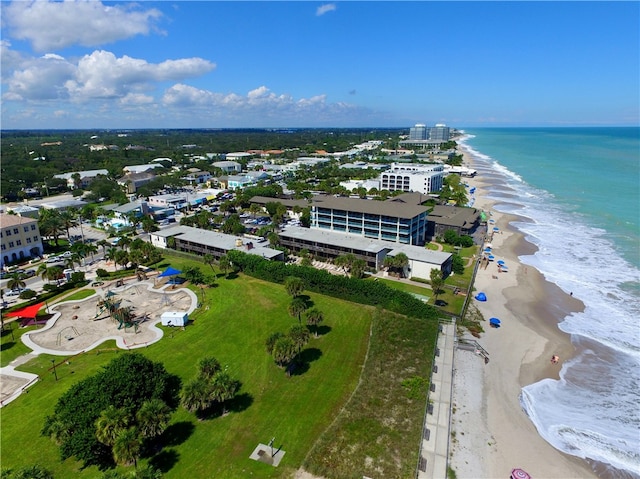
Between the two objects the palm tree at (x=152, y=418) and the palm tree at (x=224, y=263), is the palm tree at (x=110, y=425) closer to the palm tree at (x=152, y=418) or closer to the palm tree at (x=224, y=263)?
the palm tree at (x=152, y=418)

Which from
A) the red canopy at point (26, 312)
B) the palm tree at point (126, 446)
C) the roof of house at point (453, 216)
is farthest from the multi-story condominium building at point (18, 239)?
the roof of house at point (453, 216)

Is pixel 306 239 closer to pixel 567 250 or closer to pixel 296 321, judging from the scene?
pixel 296 321

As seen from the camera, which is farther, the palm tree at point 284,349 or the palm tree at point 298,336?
the palm tree at point 298,336

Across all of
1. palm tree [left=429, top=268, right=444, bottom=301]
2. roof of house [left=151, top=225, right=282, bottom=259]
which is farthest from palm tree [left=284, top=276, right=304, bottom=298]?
palm tree [left=429, top=268, right=444, bottom=301]

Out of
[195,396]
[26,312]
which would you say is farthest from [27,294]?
[195,396]

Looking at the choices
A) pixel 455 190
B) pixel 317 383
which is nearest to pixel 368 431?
pixel 317 383

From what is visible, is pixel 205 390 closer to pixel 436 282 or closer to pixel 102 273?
pixel 436 282

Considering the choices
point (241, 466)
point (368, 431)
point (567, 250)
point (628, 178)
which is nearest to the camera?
point (241, 466)
